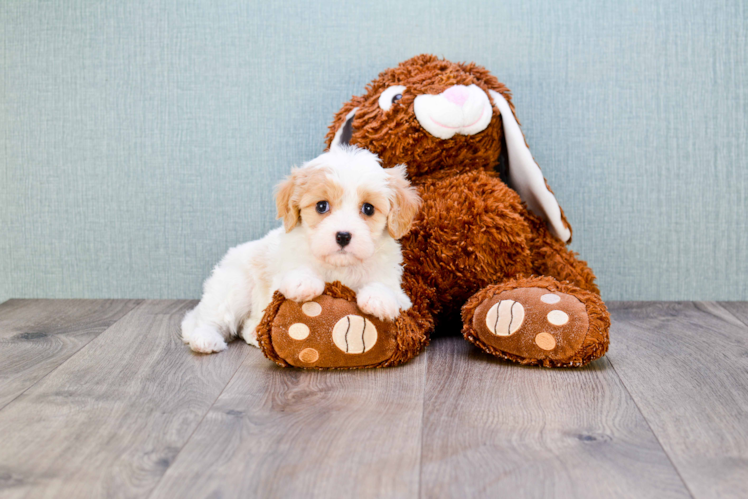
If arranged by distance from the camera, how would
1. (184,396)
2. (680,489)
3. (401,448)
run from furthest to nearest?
(184,396)
(401,448)
(680,489)

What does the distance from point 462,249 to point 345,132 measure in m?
0.48

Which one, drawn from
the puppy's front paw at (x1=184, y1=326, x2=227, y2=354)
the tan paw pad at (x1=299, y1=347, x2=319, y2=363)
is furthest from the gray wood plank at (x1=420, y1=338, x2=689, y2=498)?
the puppy's front paw at (x1=184, y1=326, x2=227, y2=354)

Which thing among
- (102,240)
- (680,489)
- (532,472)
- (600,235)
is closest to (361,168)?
(532,472)

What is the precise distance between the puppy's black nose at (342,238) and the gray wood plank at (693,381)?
0.64 metres

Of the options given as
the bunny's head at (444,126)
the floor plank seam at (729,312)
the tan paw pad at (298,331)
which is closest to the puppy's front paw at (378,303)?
the tan paw pad at (298,331)

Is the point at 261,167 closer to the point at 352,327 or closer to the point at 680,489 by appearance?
the point at 352,327

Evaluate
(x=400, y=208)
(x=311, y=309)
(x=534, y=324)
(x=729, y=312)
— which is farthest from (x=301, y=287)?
(x=729, y=312)

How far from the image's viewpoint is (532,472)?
927 millimetres

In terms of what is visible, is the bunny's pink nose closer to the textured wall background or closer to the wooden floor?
the textured wall background

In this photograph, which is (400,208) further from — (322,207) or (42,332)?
(42,332)

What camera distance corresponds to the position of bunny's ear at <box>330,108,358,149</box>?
1.74m

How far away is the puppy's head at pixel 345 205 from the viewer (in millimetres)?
1323

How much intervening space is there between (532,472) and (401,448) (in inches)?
8.0

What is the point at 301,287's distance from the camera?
4.40 feet
